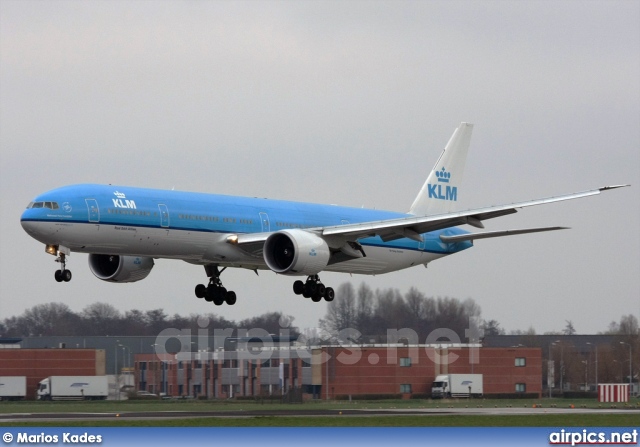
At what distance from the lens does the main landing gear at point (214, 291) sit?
67.6 m

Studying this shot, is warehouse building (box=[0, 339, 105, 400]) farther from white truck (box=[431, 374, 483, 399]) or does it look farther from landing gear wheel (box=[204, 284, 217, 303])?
landing gear wheel (box=[204, 284, 217, 303])

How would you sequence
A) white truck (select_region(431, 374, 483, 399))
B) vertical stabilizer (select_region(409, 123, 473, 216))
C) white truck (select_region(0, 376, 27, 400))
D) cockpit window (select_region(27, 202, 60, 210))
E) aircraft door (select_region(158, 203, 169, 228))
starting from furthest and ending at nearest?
white truck (select_region(431, 374, 483, 399)) < white truck (select_region(0, 376, 27, 400)) < vertical stabilizer (select_region(409, 123, 473, 216)) < aircraft door (select_region(158, 203, 169, 228)) < cockpit window (select_region(27, 202, 60, 210))

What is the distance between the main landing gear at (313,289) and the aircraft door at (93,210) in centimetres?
1381

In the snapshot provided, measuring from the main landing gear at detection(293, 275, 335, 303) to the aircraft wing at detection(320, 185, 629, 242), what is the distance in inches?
119

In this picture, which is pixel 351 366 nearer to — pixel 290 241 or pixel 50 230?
pixel 290 241

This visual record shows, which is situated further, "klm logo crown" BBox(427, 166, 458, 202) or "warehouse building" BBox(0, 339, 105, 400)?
"warehouse building" BBox(0, 339, 105, 400)

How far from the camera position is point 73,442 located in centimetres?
4419

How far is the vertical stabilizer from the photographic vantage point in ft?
251

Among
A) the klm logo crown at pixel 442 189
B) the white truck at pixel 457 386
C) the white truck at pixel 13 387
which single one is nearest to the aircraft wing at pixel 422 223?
the klm logo crown at pixel 442 189

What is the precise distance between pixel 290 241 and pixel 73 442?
20154 millimetres

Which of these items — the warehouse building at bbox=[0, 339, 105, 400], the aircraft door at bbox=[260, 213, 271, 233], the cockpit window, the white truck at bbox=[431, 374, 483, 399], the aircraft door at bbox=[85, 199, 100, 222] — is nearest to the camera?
the cockpit window

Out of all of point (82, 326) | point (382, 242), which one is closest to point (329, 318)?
point (82, 326)

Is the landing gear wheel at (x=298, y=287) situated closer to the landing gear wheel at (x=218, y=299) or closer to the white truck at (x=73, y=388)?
the landing gear wheel at (x=218, y=299)

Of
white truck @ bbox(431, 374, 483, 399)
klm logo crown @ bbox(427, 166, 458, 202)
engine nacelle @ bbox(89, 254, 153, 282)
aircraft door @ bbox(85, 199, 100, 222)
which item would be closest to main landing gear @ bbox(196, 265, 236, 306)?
engine nacelle @ bbox(89, 254, 153, 282)
